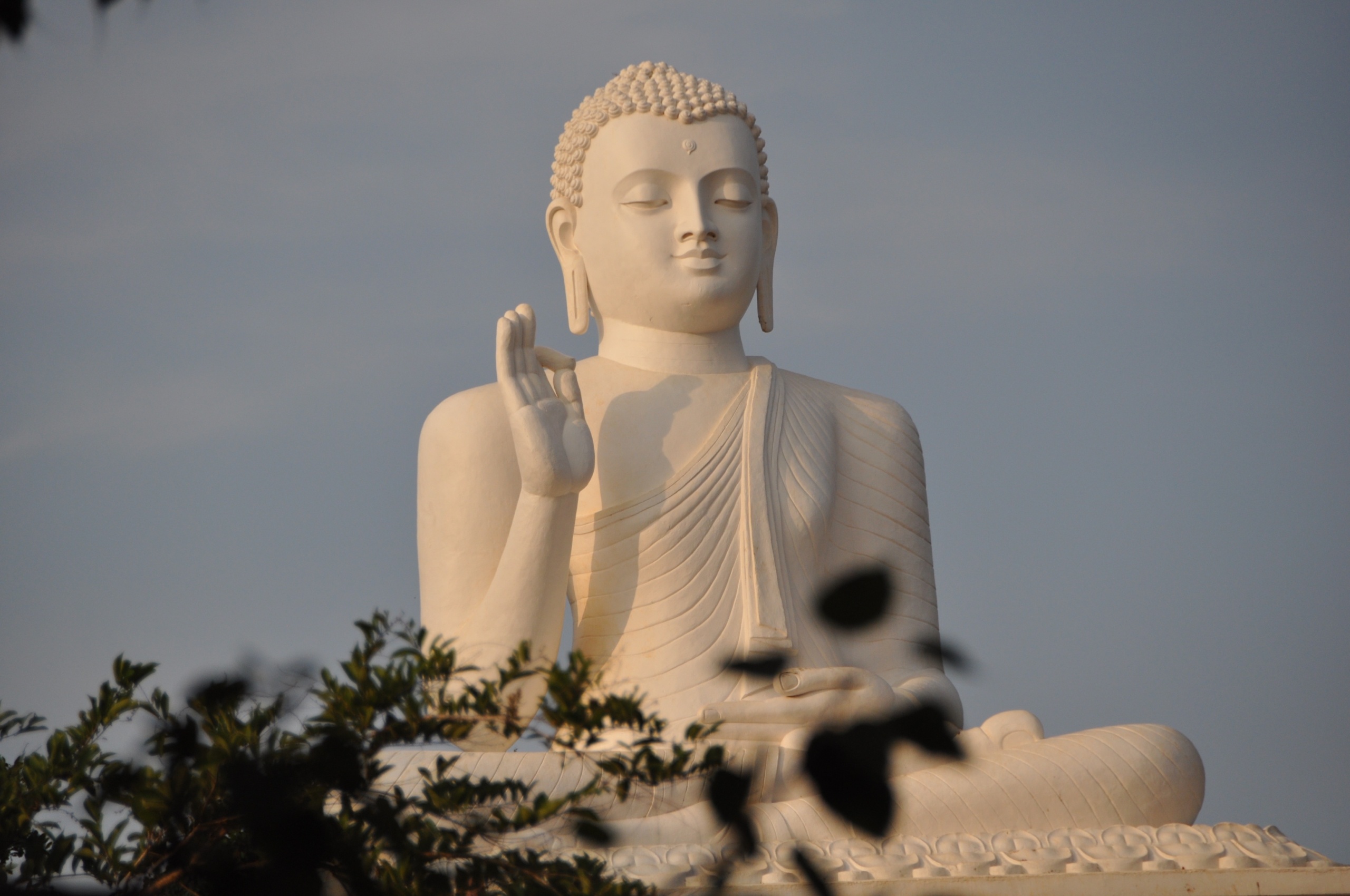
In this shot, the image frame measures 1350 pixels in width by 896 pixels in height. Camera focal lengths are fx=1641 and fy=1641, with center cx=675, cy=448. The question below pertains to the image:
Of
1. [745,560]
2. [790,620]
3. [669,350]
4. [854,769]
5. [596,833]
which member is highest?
[669,350]

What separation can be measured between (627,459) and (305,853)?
444 centimetres

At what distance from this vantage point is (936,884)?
495 cm

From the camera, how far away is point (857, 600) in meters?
1.93

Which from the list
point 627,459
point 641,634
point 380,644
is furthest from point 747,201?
point 380,644

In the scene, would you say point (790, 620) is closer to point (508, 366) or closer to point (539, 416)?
point (539, 416)

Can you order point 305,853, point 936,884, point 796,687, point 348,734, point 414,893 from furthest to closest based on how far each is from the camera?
point 796,687, point 936,884, point 414,893, point 348,734, point 305,853

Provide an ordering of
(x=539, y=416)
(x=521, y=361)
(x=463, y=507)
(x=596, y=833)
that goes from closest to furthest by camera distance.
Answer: (x=596, y=833) < (x=539, y=416) < (x=521, y=361) < (x=463, y=507)

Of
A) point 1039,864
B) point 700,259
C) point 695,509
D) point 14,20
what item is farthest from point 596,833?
point 700,259

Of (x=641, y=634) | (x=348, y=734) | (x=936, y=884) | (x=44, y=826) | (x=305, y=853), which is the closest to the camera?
(x=305, y=853)

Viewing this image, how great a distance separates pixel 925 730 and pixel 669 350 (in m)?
5.05

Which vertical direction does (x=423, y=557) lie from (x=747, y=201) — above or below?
below

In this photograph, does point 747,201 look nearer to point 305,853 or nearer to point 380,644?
point 380,644

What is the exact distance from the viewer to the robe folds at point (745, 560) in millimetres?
6324

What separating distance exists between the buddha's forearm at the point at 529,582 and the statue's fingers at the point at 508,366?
350mm
